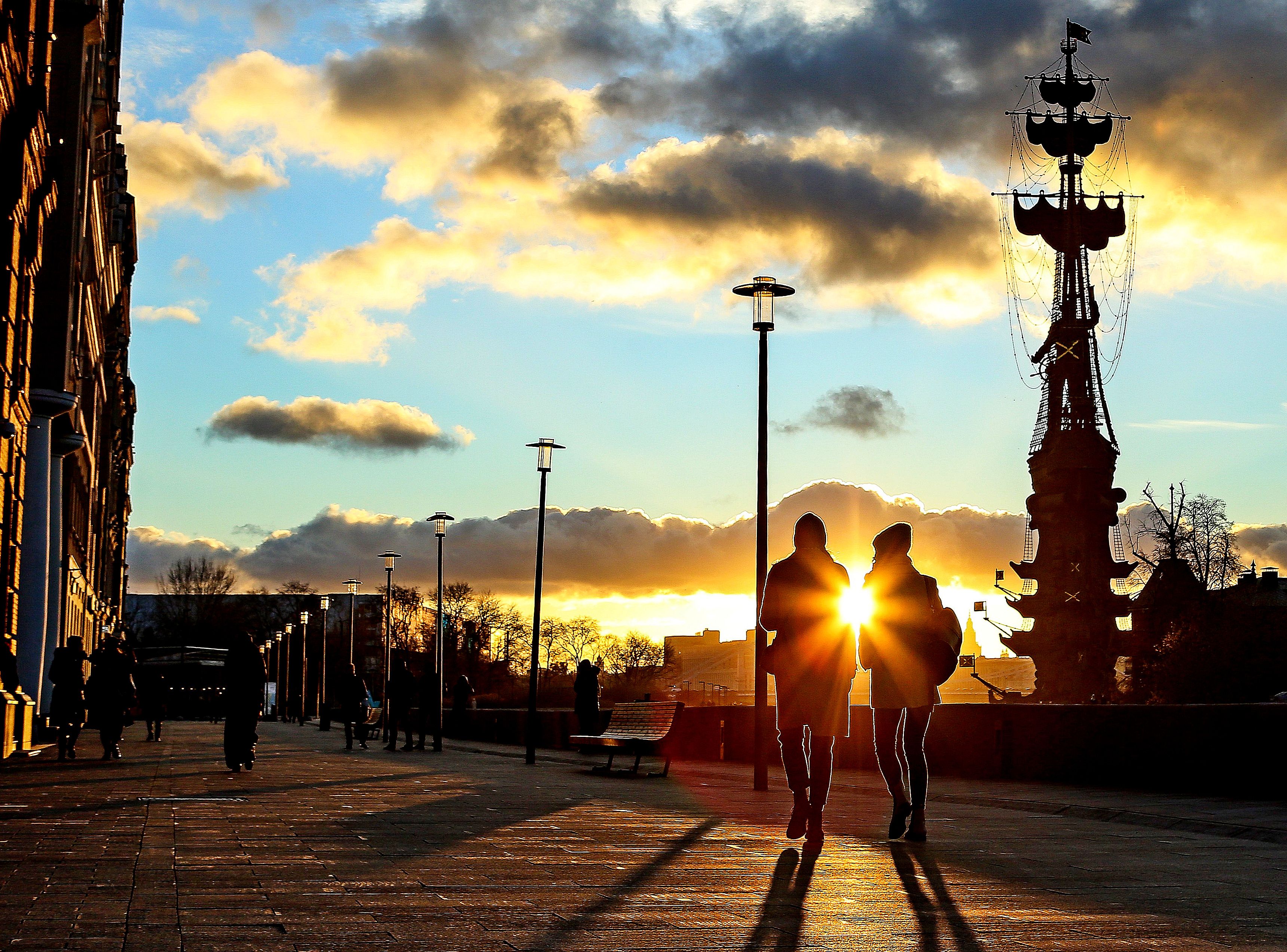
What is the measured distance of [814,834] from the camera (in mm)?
9039

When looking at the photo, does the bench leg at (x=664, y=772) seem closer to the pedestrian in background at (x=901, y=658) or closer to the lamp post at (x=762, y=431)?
the lamp post at (x=762, y=431)

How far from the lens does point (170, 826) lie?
10273 millimetres

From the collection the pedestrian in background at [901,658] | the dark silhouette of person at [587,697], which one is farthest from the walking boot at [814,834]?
the dark silhouette of person at [587,697]

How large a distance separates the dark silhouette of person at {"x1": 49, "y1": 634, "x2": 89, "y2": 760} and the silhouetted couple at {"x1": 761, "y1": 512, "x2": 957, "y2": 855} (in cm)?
1505

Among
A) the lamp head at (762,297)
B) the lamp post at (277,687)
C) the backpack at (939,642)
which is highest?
the lamp head at (762,297)

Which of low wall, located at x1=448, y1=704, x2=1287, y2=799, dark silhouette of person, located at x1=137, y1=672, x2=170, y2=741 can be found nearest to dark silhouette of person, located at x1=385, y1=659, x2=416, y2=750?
dark silhouette of person, located at x1=137, y1=672, x2=170, y2=741

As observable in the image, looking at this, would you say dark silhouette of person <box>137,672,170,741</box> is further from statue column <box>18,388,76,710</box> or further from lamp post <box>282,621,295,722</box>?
lamp post <box>282,621,295,722</box>

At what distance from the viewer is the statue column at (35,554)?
2638cm

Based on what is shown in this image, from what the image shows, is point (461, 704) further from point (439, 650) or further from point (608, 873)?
point (608, 873)

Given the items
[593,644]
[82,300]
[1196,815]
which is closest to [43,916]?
[1196,815]

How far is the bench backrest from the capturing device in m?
18.9

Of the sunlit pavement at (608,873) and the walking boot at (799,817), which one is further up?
the walking boot at (799,817)

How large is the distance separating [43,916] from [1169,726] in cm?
1310

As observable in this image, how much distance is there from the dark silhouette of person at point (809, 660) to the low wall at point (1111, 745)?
7233 mm
